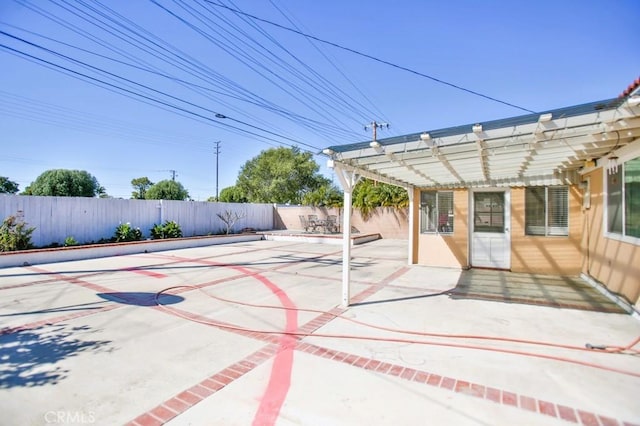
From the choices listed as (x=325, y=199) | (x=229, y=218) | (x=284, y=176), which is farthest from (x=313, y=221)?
(x=284, y=176)

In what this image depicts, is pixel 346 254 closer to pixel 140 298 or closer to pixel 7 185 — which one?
pixel 140 298

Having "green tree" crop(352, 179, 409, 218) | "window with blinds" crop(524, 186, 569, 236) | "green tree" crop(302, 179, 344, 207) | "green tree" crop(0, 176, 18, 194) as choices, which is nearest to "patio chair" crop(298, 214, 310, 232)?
"green tree" crop(302, 179, 344, 207)

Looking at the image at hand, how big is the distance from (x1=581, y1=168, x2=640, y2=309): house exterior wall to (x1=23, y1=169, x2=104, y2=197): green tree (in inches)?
1623

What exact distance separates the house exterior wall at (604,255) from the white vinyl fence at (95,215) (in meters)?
14.3

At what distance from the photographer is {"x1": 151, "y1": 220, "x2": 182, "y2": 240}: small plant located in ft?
43.4

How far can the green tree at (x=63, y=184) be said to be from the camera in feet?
108

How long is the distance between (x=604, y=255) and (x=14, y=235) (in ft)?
45.9

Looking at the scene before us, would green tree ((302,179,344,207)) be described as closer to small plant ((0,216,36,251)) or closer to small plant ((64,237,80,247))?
small plant ((64,237,80,247))

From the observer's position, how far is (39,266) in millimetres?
8242

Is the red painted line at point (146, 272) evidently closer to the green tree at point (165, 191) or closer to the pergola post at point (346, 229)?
the pergola post at point (346, 229)

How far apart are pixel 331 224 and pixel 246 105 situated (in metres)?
8.23

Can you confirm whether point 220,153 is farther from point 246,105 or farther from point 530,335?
point 530,335

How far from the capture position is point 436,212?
844 cm

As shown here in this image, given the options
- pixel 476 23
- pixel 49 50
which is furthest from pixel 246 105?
pixel 476 23
